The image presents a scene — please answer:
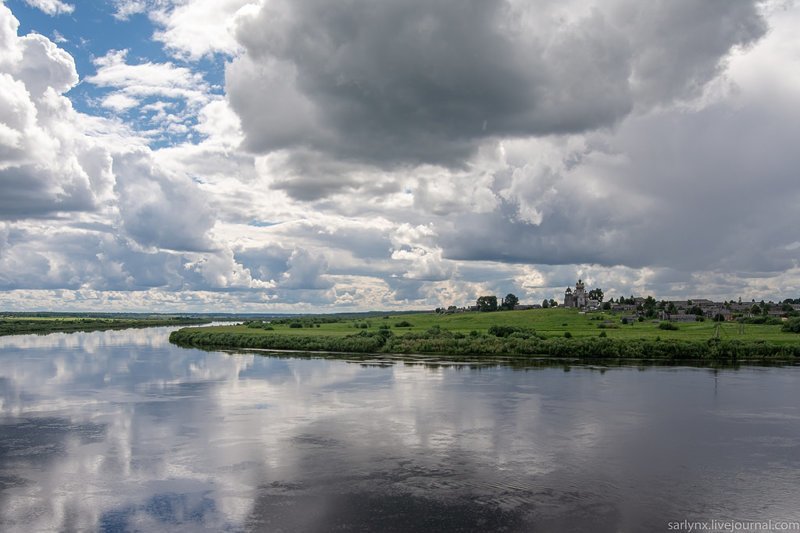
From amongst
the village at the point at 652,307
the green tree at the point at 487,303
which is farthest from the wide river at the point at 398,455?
the green tree at the point at 487,303

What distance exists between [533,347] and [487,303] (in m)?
113

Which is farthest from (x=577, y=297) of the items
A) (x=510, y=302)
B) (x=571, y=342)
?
(x=571, y=342)

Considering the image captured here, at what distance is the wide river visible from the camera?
19.5 meters

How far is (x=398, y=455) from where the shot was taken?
2616cm

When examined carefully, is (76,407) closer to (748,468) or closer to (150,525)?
A: (150,525)

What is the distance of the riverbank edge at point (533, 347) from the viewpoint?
66438 mm

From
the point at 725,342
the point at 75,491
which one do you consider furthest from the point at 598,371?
the point at 75,491

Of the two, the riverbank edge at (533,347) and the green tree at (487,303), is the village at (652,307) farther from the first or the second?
the riverbank edge at (533,347)

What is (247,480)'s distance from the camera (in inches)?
898

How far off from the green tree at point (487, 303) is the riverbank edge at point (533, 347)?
102944mm

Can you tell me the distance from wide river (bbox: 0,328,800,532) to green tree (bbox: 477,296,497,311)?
135971 millimetres

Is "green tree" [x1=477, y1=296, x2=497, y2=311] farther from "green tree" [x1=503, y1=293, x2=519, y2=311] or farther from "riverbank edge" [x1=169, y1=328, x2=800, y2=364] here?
"riverbank edge" [x1=169, y1=328, x2=800, y2=364]

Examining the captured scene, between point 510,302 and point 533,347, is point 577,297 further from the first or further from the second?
point 533,347

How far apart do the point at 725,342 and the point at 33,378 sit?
6931 cm
